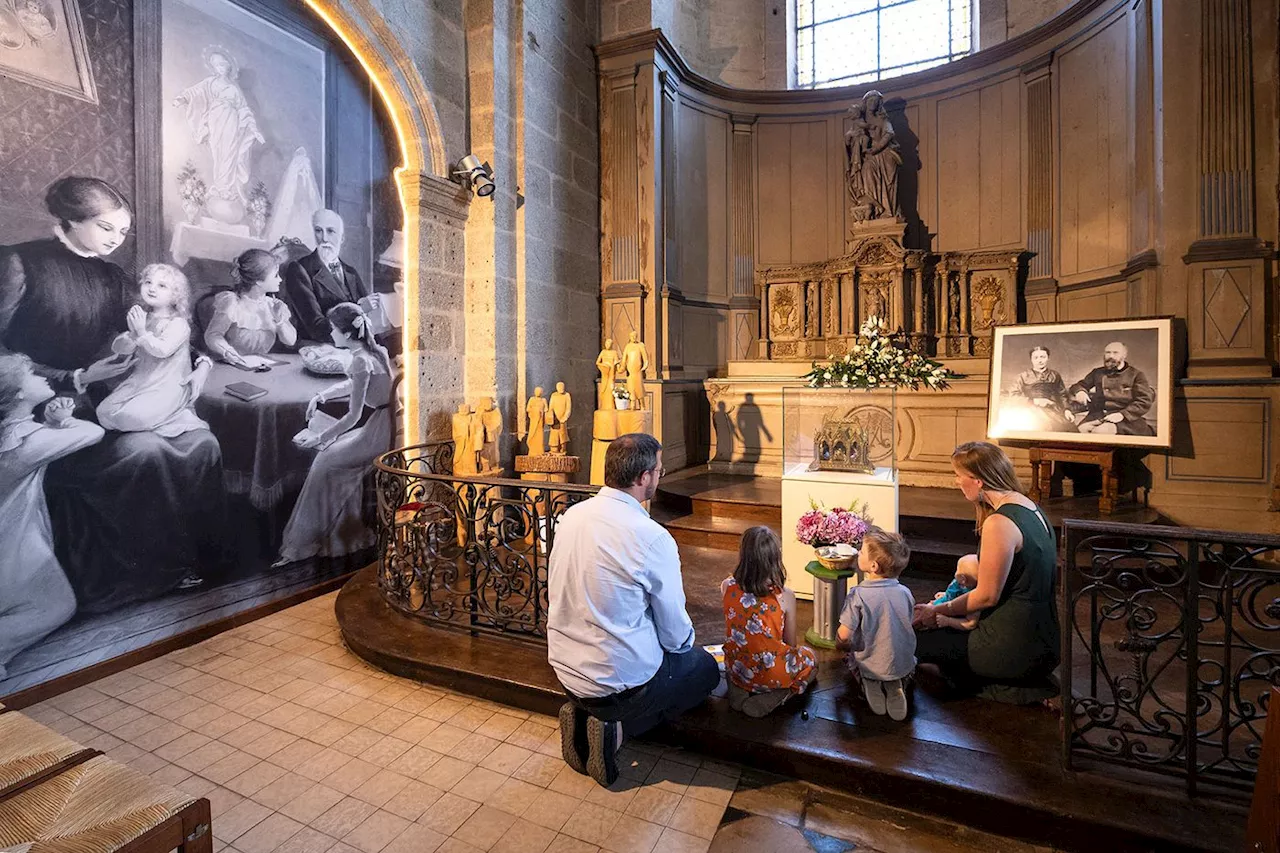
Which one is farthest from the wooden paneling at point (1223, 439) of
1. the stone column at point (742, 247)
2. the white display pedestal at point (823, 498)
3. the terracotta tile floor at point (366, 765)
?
the terracotta tile floor at point (366, 765)

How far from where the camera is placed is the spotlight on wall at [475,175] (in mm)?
6387

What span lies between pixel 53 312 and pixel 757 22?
33.3ft

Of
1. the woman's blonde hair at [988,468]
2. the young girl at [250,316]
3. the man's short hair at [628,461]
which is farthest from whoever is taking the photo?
the young girl at [250,316]

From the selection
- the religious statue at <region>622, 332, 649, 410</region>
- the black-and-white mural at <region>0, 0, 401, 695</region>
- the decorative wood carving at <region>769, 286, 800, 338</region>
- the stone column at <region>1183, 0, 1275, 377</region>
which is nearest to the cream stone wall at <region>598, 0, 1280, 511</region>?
the stone column at <region>1183, 0, 1275, 377</region>

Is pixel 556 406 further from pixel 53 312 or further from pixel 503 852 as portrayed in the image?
pixel 503 852

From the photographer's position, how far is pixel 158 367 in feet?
13.7

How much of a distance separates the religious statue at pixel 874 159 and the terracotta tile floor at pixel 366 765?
7762 millimetres

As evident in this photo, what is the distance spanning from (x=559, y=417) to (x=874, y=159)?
5530mm

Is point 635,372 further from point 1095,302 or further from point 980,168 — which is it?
point 980,168

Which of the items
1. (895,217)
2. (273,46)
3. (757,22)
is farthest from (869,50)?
(273,46)

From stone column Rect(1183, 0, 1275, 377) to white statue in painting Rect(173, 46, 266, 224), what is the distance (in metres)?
7.90

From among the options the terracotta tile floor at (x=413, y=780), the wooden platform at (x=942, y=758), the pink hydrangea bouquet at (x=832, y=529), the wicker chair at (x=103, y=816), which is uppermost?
the pink hydrangea bouquet at (x=832, y=529)

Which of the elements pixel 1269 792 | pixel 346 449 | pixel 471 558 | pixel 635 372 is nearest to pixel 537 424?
pixel 635 372

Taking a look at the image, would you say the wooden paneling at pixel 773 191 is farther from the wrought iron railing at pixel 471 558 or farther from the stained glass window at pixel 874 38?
the wrought iron railing at pixel 471 558
